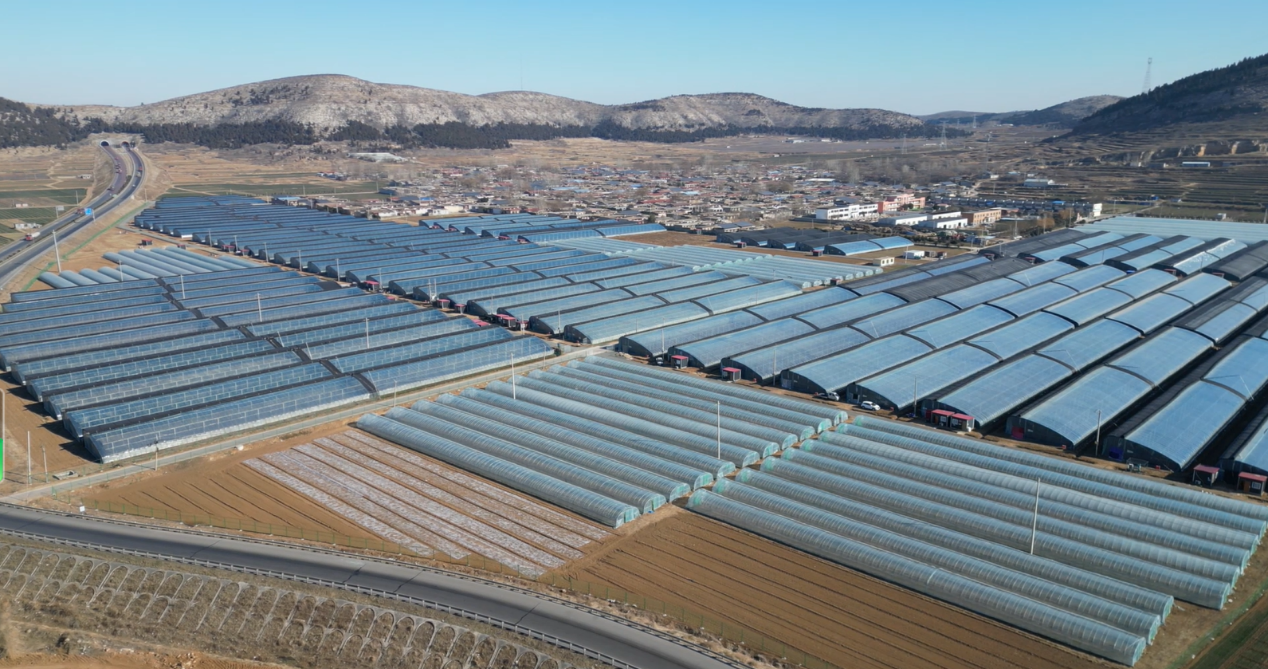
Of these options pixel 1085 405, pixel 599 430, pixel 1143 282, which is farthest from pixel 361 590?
pixel 1143 282

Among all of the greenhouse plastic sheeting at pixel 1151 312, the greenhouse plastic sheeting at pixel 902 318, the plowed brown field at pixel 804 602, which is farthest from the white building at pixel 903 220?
the plowed brown field at pixel 804 602

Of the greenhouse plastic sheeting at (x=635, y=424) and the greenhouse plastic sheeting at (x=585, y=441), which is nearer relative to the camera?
the greenhouse plastic sheeting at (x=585, y=441)

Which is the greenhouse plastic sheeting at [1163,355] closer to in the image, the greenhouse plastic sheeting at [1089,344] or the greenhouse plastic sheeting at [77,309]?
the greenhouse plastic sheeting at [1089,344]

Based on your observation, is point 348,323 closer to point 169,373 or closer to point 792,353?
point 169,373

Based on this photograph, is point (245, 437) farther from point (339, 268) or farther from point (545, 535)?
point (339, 268)

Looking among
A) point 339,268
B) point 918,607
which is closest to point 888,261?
Answer: point 339,268

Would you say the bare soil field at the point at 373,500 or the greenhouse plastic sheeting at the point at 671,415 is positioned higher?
the greenhouse plastic sheeting at the point at 671,415

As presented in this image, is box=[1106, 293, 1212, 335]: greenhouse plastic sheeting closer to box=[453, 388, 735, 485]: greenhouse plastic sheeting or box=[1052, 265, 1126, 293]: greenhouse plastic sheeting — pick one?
box=[1052, 265, 1126, 293]: greenhouse plastic sheeting
